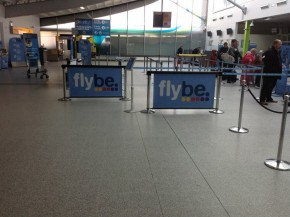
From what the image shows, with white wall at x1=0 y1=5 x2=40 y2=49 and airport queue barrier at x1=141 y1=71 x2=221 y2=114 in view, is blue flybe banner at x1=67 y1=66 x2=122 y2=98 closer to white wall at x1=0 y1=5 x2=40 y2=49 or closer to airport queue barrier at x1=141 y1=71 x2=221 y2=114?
airport queue barrier at x1=141 y1=71 x2=221 y2=114

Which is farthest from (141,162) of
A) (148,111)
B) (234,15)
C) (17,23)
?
(234,15)

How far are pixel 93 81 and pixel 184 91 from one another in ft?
8.33

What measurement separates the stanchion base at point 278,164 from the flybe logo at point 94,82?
15.7 ft

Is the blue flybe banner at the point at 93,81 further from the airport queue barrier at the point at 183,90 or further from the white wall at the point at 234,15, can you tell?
the white wall at the point at 234,15

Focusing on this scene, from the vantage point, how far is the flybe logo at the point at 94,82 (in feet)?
24.7

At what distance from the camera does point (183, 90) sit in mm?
6477

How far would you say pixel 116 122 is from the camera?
19.3ft

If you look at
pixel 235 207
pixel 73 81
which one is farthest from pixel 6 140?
pixel 235 207

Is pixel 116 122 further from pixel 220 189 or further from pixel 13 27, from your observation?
pixel 13 27

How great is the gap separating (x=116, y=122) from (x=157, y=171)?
2.42 meters

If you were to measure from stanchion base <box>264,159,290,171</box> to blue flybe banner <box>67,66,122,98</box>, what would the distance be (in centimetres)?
472

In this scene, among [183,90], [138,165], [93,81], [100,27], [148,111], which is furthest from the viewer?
[100,27]

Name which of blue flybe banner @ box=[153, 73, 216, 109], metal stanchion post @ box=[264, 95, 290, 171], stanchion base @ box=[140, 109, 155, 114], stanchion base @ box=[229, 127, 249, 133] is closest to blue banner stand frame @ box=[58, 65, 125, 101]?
stanchion base @ box=[140, 109, 155, 114]

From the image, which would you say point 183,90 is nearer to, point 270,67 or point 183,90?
point 183,90
